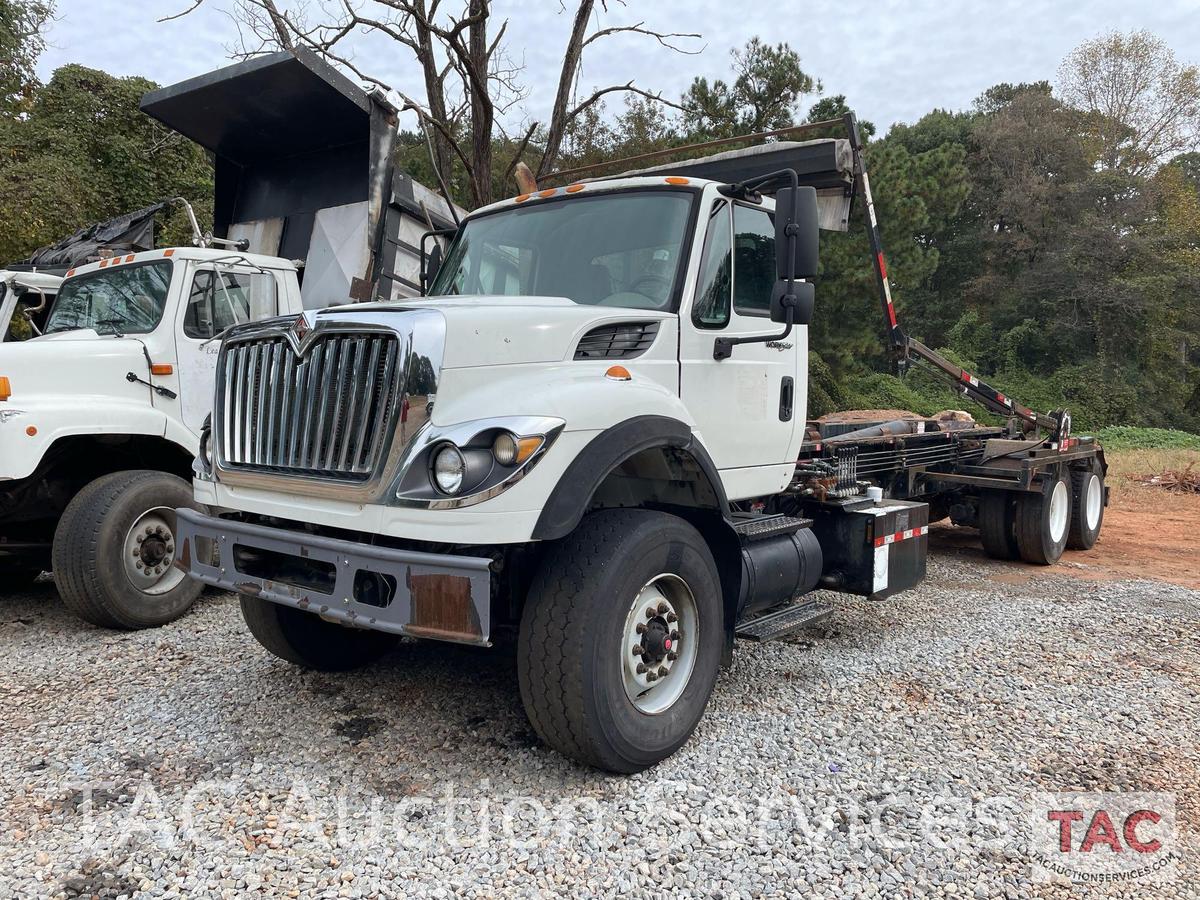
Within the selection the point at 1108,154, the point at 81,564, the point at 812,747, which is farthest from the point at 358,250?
the point at 1108,154

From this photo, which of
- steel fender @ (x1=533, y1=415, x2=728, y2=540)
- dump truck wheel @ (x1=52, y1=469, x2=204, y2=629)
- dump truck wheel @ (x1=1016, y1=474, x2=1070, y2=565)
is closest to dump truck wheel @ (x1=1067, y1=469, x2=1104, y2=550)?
dump truck wheel @ (x1=1016, y1=474, x2=1070, y2=565)

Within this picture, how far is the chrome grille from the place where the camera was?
315 centimetres

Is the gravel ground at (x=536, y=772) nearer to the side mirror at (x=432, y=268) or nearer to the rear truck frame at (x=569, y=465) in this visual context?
the rear truck frame at (x=569, y=465)

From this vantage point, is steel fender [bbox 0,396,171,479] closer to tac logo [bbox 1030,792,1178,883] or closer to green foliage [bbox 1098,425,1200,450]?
tac logo [bbox 1030,792,1178,883]

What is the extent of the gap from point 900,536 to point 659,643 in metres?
2.29

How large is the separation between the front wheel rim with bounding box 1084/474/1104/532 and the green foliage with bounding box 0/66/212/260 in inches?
568

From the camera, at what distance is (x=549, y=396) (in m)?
3.10

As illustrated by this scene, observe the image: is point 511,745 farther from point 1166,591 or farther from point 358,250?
point 1166,591

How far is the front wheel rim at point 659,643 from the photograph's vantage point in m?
3.41

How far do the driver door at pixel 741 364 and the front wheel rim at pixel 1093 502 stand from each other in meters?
5.58

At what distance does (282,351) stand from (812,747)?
282 cm

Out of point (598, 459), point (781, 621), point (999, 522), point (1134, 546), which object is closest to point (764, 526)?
point (781, 621)

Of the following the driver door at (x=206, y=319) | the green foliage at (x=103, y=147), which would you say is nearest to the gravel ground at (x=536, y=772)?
the driver door at (x=206, y=319)

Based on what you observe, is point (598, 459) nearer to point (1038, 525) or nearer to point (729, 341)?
point (729, 341)
